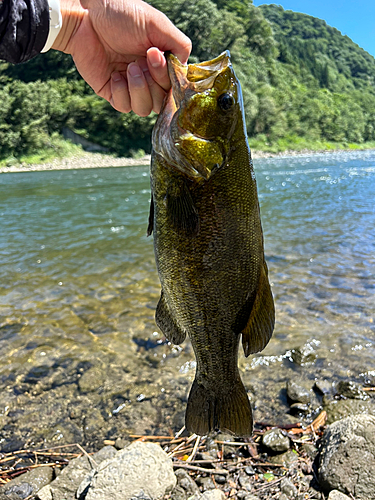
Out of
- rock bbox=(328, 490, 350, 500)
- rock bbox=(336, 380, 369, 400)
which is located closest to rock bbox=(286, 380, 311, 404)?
rock bbox=(336, 380, 369, 400)

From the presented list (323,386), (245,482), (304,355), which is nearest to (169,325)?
(245,482)

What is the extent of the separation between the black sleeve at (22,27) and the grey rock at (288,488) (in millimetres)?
4179

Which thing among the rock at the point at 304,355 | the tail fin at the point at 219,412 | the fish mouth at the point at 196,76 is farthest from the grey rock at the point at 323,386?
the fish mouth at the point at 196,76

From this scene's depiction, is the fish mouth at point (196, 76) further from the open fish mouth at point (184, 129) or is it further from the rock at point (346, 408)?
the rock at point (346, 408)

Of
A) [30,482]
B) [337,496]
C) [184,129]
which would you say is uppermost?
[184,129]

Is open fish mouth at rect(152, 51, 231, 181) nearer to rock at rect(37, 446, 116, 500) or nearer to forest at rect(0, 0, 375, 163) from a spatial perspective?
rock at rect(37, 446, 116, 500)

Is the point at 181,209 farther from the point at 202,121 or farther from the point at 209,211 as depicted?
the point at 202,121

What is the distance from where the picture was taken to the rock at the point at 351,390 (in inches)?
175

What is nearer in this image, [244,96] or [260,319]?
[260,319]

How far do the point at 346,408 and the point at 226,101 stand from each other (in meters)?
3.94

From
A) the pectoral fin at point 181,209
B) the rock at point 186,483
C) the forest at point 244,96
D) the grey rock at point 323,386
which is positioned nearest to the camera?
the pectoral fin at point 181,209

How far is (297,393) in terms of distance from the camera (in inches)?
176

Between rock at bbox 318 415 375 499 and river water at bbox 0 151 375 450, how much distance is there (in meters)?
0.98

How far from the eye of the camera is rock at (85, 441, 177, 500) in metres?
2.97
